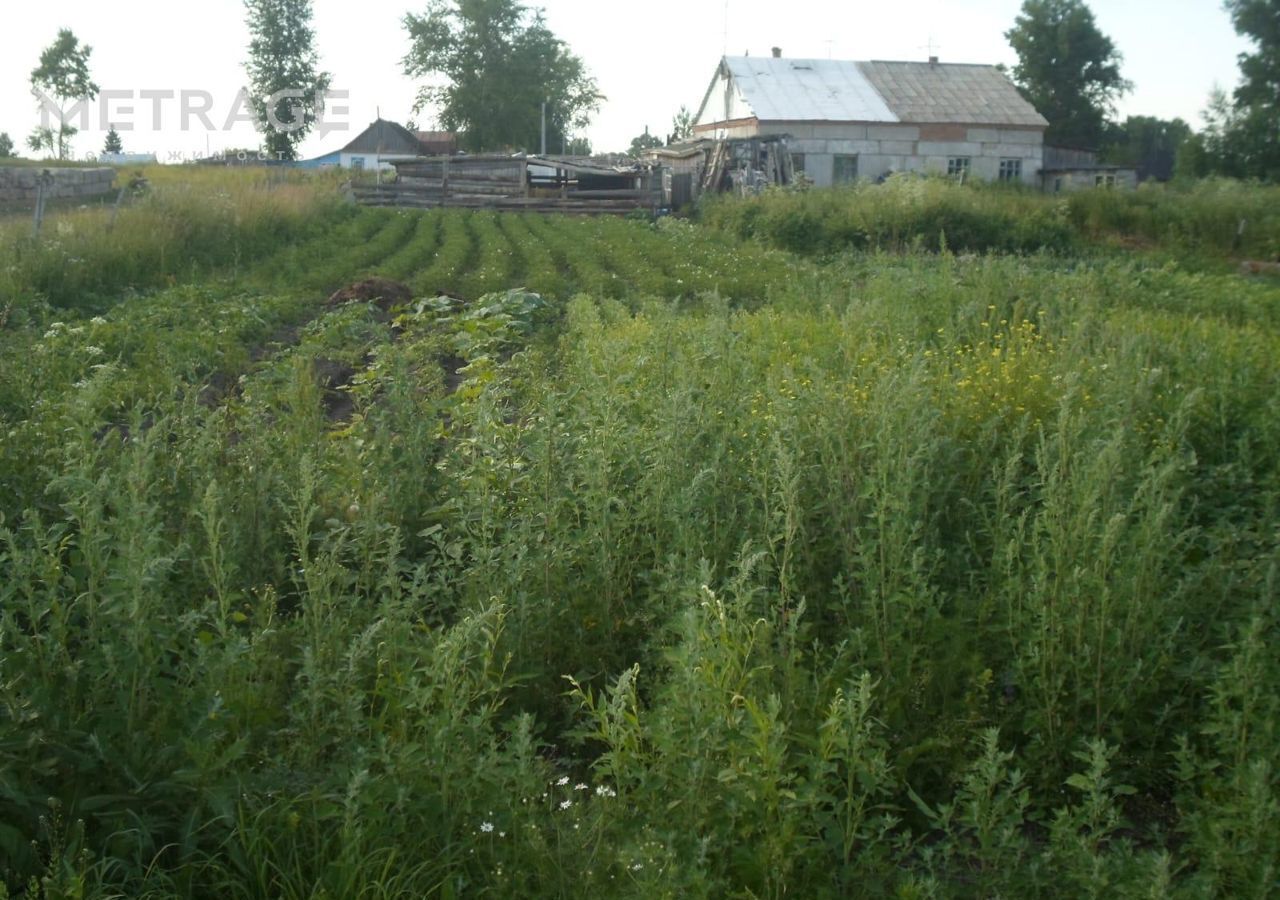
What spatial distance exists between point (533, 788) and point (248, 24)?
→ 71609 millimetres

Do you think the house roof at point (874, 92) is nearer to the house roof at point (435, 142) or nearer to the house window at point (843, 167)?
the house window at point (843, 167)

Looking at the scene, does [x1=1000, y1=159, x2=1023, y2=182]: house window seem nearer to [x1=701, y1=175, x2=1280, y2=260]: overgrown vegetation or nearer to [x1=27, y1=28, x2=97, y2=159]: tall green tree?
[x1=701, y1=175, x2=1280, y2=260]: overgrown vegetation

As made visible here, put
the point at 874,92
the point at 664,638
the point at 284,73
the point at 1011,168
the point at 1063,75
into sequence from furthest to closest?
the point at 284,73 → the point at 1063,75 → the point at 1011,168 → the point at 874,92 → the point at 664,638

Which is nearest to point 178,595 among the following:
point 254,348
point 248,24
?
point 254,348

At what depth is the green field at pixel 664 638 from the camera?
2979 millimetres

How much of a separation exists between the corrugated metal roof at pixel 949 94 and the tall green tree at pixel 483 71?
2960 cm

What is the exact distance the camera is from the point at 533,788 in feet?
9.94

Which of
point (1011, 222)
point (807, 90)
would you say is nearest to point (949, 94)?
point (807, 90)

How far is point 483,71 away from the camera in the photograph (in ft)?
216

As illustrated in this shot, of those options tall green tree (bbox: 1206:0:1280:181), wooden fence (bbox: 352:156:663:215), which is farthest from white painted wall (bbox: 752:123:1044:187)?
tall green tree (bbox: 1206:0:1280:181)

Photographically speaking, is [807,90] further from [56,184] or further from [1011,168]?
[56,184]

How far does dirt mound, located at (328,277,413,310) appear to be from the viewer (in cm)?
1373

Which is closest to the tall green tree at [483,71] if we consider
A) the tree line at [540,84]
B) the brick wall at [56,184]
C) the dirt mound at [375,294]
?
the tree line at [540,84]

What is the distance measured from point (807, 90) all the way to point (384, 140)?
44106mm
